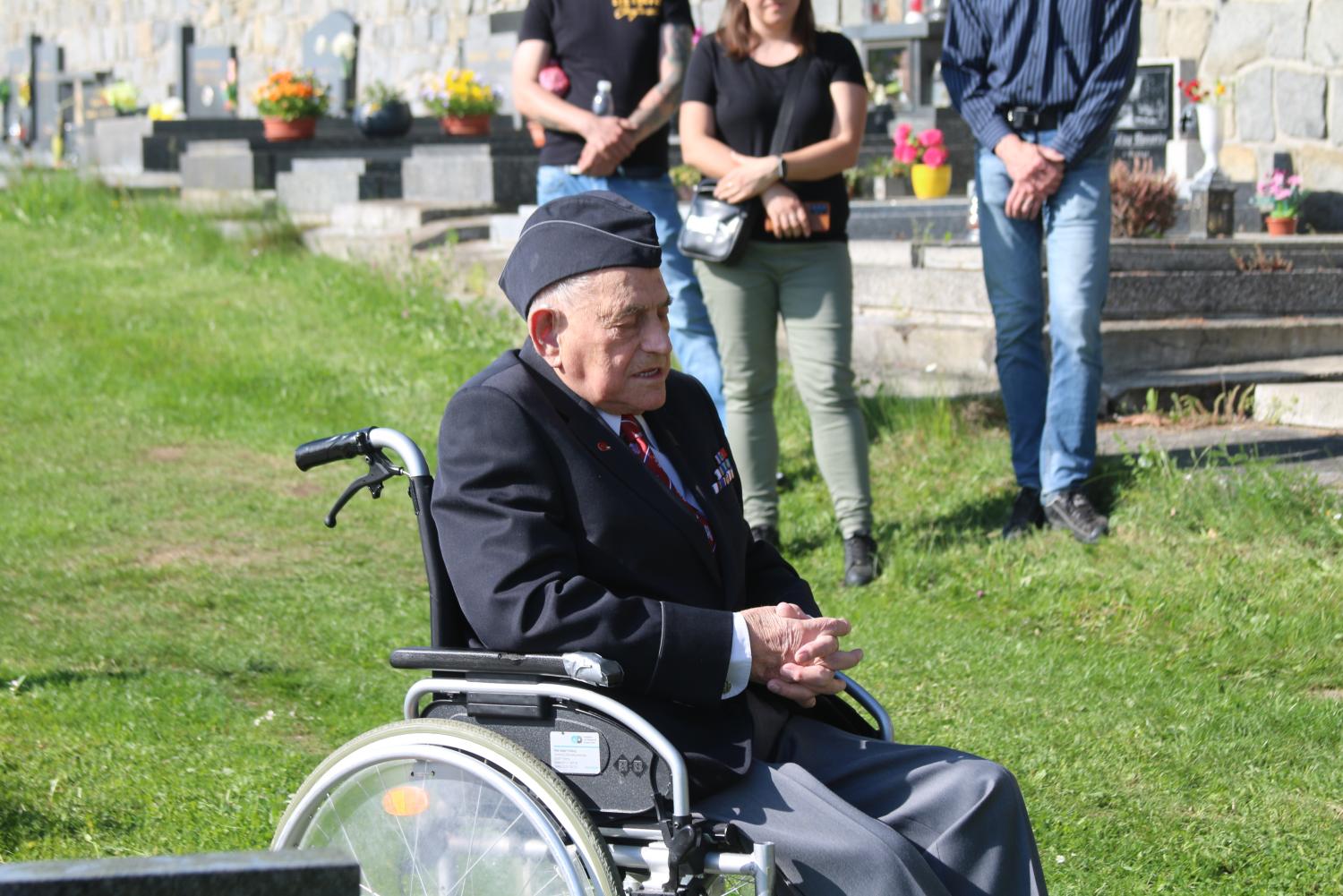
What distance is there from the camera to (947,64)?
5824 mm

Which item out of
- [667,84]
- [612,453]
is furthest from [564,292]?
[667,84]

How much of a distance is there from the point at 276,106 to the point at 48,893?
49.6ft

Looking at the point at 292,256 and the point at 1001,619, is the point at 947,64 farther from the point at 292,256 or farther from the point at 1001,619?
the point at 292,256

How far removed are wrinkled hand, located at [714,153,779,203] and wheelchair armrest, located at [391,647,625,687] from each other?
3.02 metres

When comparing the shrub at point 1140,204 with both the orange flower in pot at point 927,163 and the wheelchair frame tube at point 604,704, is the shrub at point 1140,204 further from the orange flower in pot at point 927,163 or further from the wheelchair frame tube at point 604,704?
the wheelchair frame tube at point 604,704

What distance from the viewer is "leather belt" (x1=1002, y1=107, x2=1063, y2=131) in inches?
219

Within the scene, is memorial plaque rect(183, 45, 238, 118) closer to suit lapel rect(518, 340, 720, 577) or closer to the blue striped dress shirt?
the blue striped dress shirt

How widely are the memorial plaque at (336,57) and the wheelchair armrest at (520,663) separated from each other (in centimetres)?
1738

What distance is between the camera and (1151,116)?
1257cm

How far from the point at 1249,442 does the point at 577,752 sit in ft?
14.9

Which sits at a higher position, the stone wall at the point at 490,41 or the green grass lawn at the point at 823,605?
the stone wall at the point at 490,41

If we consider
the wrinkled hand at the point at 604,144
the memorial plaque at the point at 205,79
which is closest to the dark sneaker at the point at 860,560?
the wrinkled hand at the point at 604,144

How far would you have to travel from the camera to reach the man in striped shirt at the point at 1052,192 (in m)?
5.45

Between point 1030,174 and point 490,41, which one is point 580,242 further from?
point 490,41
